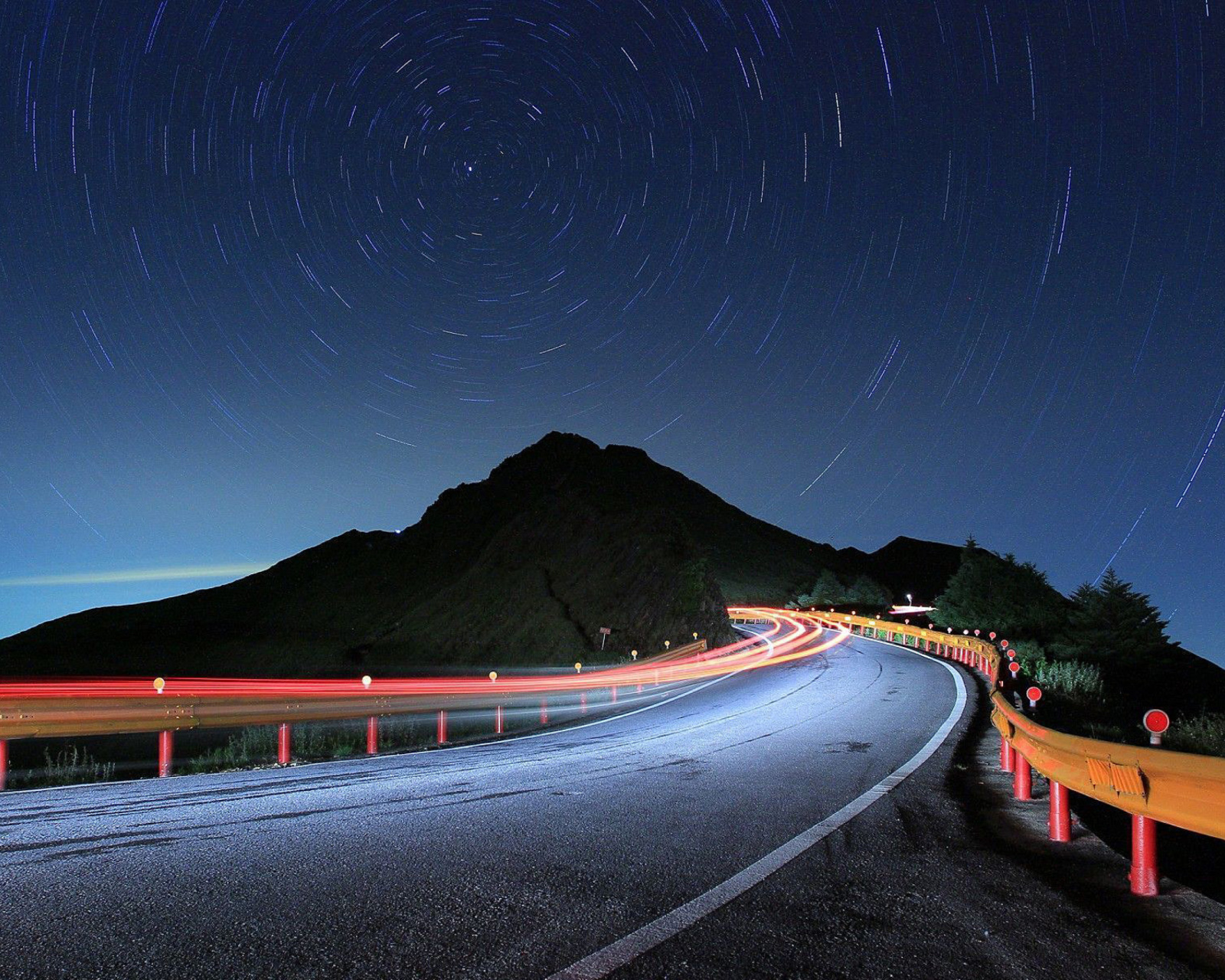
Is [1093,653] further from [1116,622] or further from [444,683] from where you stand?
[444,683]

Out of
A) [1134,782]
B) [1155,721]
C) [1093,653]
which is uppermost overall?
[1155,721]

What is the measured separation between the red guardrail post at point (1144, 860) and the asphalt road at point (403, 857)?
2.09 m

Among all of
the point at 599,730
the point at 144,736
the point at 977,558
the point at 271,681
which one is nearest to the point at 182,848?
the point at 599,730

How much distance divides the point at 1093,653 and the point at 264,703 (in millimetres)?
41713

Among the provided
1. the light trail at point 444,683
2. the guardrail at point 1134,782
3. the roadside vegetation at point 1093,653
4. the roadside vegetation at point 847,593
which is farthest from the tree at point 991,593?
the guardrail at point 1134,782

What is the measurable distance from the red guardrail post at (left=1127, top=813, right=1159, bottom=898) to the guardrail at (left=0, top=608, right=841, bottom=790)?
10406mm

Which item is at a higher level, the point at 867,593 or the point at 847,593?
the point at 867,593

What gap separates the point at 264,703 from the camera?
42.2 feet

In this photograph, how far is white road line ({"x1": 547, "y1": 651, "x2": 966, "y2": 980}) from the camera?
349cm

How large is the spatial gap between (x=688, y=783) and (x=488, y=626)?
81.4 m

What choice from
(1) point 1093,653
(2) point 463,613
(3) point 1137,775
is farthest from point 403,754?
(2) point 463,613

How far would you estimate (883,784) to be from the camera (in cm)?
825

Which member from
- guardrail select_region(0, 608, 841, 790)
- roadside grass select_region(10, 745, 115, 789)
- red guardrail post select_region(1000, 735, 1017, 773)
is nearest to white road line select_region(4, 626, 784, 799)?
guardrail select_region(0, 608, 841, 790)

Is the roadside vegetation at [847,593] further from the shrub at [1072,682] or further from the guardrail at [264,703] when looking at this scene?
the shrub at [1072,682]
